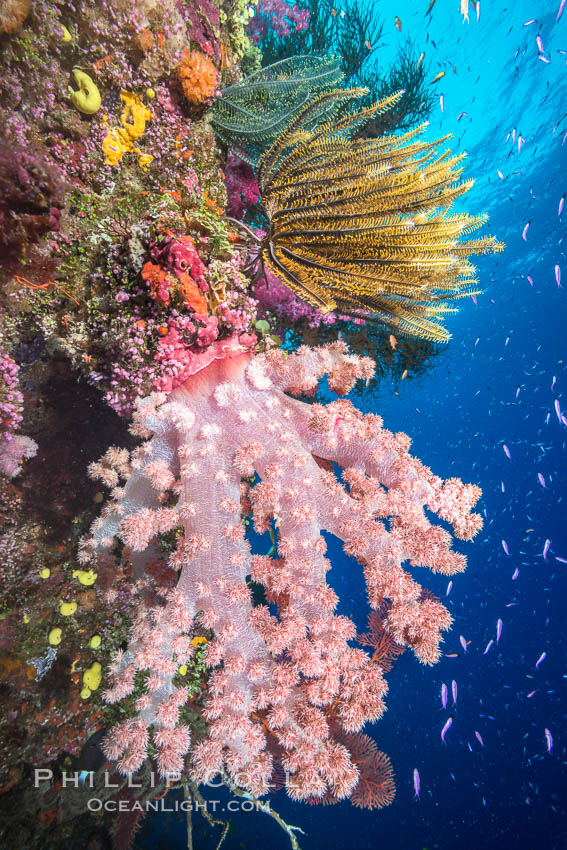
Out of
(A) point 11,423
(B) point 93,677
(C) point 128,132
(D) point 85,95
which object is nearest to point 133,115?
(C) point 128,132

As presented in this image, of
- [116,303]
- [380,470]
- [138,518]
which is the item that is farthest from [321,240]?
[138,518]

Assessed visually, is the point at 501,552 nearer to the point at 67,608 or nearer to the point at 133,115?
the point at 67,608

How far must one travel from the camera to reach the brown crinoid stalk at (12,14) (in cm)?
246

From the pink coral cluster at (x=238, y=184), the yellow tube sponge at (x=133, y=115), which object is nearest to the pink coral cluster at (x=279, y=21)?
the pink coral cluster at (x=238, y=184)

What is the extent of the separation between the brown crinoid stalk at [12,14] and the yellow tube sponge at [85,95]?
0.37m

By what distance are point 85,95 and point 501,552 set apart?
36.1 metres

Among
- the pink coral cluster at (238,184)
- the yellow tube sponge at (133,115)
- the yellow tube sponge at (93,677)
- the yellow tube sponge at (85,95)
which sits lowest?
the yellow tube sponge at (93,677)

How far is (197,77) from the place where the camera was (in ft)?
11.0

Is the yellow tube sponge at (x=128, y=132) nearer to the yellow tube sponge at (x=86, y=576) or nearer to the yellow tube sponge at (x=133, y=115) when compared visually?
the yellow tube sponge at (x=133, y=115)

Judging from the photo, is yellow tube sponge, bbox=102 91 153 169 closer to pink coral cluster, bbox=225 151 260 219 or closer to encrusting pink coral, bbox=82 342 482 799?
pink coral cluster, bbox=225 151 260 219

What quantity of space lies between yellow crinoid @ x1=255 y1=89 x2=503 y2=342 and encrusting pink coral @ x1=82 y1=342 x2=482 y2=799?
86 centimetres

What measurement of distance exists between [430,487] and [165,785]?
18.4ft

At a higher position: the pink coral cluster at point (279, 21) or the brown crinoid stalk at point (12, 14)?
the pink coral cluster at point (279, 21)

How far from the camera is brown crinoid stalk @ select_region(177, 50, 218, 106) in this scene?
331cm
